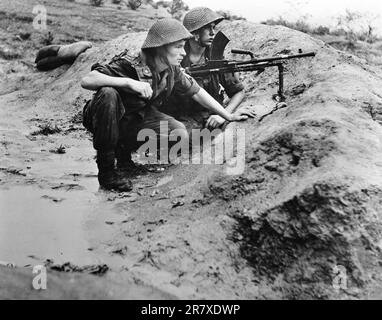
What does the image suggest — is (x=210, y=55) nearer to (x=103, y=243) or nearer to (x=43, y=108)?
(x=103, y=243)

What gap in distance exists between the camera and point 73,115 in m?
7.37

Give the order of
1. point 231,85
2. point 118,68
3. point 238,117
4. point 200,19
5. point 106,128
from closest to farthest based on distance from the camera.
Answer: point 106,128 < point 118,68 < point 238,117 < point 200,19 < point 231,85

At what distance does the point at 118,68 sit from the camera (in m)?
4.29

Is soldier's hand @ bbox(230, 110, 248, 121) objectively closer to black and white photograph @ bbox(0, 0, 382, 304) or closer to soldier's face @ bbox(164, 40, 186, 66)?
black and white photograph @ bbox(0, 0, 382, 304)

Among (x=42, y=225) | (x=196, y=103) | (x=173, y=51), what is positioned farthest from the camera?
(x=196, y=103)

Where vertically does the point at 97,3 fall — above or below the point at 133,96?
above

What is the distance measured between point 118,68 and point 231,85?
1.54m

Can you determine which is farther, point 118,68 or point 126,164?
point 126,164

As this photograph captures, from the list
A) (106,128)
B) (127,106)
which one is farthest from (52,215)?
(127,106)

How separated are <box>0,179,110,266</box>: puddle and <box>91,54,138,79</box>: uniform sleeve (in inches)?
41.4

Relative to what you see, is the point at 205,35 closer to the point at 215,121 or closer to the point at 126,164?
the point at 215,121

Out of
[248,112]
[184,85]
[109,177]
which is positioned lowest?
[109,177]
